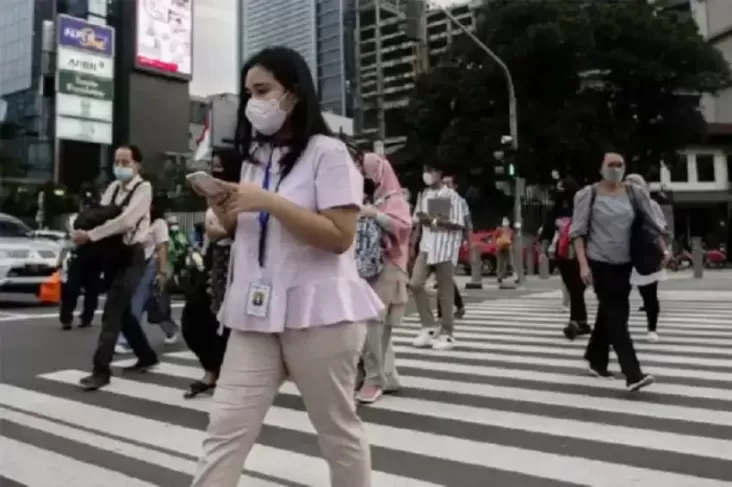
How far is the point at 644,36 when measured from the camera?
35250 mm

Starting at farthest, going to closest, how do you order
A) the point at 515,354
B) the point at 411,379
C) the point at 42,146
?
the point at 42,146 → the point at 515,354 → the point at 411,379

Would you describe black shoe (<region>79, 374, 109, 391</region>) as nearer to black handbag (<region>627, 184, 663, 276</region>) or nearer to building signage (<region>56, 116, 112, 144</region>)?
black handbag (<region>627, 184, 663, 276</region>)

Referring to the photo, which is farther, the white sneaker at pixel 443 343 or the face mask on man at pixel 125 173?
the white sneaker at pixel 443 343

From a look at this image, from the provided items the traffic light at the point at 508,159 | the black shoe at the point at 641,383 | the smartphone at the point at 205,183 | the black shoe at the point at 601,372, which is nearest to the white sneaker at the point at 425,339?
the black shoe at the point at 601,372

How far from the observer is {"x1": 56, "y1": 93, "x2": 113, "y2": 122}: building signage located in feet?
164

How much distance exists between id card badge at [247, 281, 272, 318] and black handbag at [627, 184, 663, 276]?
158 inches

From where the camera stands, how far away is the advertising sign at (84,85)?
164ft

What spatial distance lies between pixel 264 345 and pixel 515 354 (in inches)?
219

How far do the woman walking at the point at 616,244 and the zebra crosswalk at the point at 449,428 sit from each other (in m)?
0.39

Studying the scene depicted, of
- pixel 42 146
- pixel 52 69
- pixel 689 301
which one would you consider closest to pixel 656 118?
pixel 689 301

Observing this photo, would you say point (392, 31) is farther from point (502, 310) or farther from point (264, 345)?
point (264, 345)

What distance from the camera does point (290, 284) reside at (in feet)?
7.82

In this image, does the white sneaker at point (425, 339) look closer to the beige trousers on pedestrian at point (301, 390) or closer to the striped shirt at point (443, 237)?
the striped shirt at point (443, 237)

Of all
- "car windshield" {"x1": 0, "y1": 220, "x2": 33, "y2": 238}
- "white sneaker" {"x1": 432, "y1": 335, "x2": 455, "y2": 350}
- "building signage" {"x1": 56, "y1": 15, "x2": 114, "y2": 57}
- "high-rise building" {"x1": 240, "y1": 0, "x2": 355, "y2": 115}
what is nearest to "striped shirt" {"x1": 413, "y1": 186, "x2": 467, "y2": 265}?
"white sneaker" {"x1": 432, "y1": 335, "x2": 455, "y2": 350}
